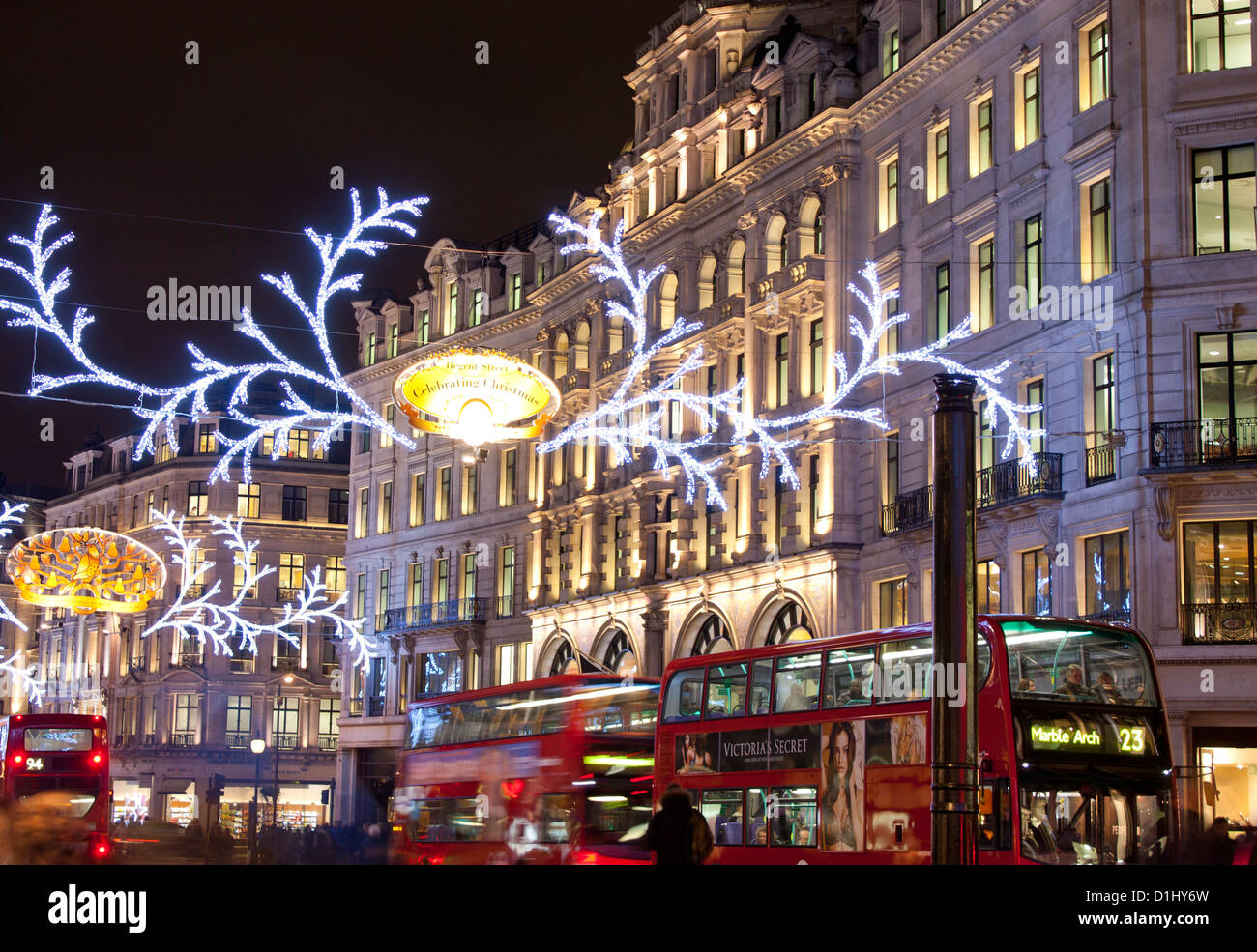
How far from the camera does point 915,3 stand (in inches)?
1454

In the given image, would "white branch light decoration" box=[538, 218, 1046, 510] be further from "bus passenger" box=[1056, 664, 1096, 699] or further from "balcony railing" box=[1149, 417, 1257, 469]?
"bus passenger" box=[1056, 664, 1096, 699]

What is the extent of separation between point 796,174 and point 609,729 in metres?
20.0

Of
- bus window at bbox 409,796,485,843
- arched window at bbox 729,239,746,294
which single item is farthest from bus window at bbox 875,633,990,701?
arched window at bbox 729,239,746,294

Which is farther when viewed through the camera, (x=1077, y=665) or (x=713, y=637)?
(x=713, y=637)

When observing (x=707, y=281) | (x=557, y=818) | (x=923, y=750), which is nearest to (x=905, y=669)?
(x=923, y=750)

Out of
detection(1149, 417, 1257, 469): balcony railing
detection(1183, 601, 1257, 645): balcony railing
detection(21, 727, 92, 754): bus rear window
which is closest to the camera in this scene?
detection(1183, 601, 1257, 645): balcony railing

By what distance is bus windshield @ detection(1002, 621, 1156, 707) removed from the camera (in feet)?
57.8

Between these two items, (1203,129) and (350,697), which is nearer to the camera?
(1203,129)

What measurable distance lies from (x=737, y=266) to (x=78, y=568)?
21.1 m

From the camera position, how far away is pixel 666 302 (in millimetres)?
46438

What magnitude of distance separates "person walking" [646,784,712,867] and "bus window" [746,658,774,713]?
824 centimetres

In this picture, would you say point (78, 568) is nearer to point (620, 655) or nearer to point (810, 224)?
point (810, 224)

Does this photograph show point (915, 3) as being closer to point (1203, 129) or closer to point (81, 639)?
point (1203, 129)

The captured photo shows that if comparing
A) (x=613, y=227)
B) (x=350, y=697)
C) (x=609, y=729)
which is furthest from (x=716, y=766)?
(x=350, y=697)
